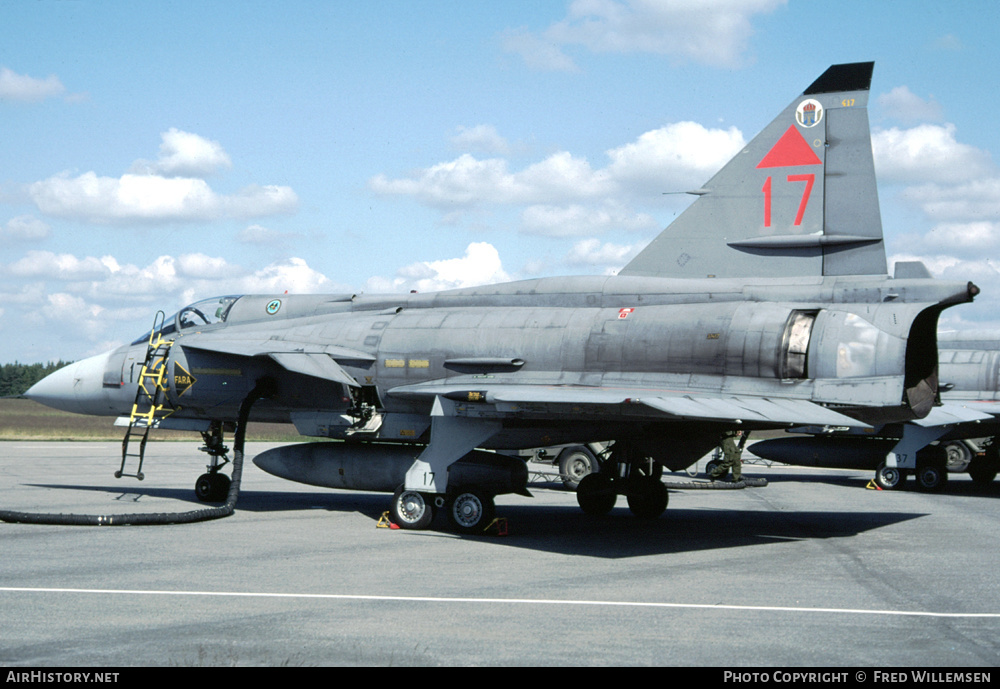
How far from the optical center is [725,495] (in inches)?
821

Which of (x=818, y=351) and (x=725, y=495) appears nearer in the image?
(x=818, y=351)

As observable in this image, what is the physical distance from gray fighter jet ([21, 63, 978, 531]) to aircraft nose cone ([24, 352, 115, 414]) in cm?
14

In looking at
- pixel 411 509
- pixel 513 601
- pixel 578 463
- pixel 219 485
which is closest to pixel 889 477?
pixel 578 463

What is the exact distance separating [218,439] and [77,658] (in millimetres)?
10858

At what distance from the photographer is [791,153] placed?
13492 millimetres

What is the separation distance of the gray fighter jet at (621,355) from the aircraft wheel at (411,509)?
1.2 inches

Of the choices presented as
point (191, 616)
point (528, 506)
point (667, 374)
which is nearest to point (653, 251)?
point (667, 374)

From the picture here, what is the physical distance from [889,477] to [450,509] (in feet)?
45.8

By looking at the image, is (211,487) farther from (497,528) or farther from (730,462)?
(730,462)

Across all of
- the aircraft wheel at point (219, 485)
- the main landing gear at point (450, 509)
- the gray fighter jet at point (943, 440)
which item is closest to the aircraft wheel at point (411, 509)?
the main landing gear at point (450, 509)

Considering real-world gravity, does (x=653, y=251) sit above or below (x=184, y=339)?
above

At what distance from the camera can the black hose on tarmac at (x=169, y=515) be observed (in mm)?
13005

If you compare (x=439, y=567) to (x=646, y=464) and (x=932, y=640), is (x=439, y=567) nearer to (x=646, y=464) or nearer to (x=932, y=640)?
(x=932, y=640)
